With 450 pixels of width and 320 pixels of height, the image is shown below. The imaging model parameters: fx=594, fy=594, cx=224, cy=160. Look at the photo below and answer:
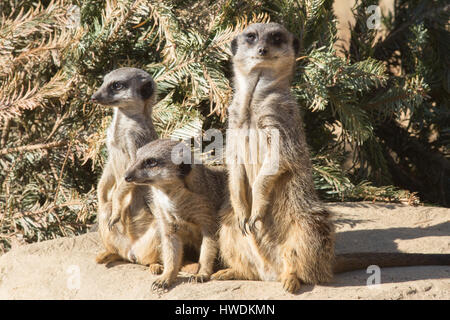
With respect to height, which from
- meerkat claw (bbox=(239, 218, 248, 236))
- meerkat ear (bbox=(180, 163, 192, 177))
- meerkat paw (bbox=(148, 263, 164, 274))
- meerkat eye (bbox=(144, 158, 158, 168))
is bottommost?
meerkat paw (bbox=(148, 263, 164, 274))

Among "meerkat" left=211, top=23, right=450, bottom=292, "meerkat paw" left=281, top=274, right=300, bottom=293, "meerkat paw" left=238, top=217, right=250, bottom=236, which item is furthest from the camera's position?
"meerkat paw" left=238, top=217, right=250, bottom=236

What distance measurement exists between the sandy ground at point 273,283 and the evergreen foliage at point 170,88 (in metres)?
0.25

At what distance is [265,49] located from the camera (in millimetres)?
2801

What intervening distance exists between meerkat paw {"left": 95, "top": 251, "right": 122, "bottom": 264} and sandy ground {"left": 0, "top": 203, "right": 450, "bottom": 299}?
0.04 metres

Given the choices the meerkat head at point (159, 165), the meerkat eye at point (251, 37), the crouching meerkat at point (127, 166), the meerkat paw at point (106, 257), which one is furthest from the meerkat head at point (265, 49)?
the meerkat paw at point (106, 257)

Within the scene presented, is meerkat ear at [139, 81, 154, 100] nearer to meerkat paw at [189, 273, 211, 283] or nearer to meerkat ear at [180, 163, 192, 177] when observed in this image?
meerkat ear at [180, 163, 192, 177]

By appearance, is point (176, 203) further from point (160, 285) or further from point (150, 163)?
point (160, 285)

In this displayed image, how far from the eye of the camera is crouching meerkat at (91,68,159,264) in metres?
3.18

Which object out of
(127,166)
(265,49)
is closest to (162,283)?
(127,166)

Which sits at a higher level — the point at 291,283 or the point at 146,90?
the point at 146,90

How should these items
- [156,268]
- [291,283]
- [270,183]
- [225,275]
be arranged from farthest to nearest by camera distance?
[156,268]
[225,275]
[270,183]
[291,283]

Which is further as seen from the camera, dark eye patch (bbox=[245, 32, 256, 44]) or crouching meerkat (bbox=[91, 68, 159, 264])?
crouching meerkat (bbox=[91, 68, 159, 264])

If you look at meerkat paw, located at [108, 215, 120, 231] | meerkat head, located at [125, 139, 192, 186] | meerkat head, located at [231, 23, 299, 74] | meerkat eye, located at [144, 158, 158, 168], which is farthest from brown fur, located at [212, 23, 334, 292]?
meerkat paw, located at [108, 215, 120, 231]

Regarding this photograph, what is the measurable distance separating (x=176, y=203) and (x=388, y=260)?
1.12 meters
